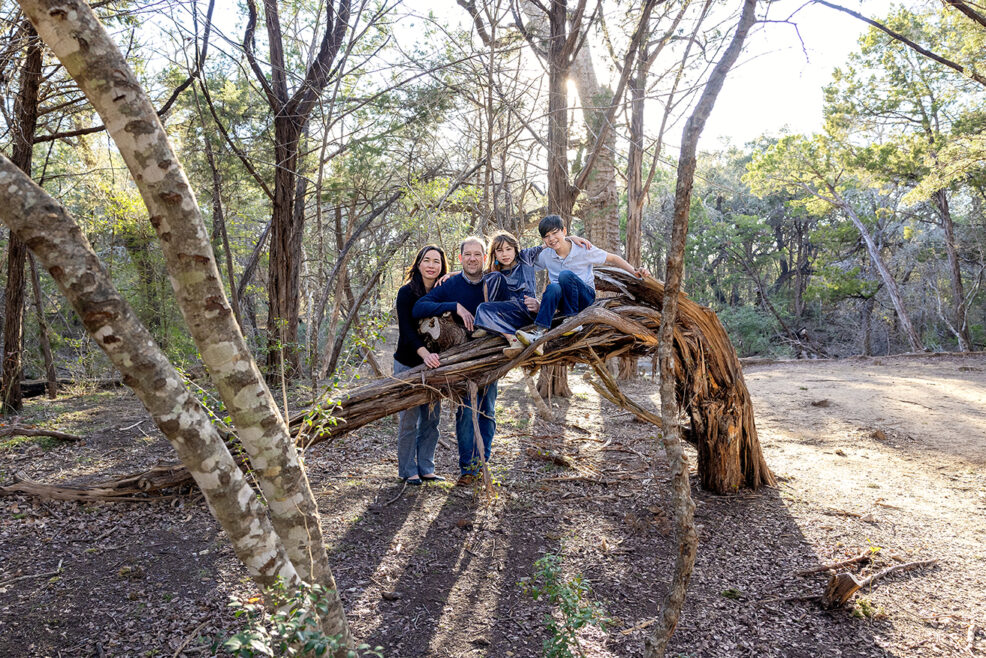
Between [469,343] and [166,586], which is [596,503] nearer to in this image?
[469,343]

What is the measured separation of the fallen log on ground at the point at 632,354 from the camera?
3.48 meters

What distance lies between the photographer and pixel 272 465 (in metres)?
1.71

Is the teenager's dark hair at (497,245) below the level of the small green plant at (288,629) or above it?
above

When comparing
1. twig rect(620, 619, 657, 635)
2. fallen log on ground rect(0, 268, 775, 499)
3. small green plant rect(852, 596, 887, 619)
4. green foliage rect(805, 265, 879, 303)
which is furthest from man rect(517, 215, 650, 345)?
green foliage rect(805, 265, 879, 303)

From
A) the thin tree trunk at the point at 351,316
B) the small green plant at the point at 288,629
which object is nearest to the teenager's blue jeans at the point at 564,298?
the small green plant at the point at 288,629

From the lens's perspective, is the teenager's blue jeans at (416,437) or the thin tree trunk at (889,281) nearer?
the teenager's blue jeans at (416,437)

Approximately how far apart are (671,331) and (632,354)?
193 cm

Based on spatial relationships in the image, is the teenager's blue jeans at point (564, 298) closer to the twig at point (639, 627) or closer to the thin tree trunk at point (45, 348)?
the twig at point (639, 627)

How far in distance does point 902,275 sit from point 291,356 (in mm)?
19073

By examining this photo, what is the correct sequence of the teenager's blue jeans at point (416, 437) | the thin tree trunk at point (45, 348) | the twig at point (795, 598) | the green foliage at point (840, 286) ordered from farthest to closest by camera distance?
the green foliage at point (840, 286) < the thin tree trunk at point (45, 348) < the teenager's blue jeans at point (416, 437) < the twig at point (795, 598)

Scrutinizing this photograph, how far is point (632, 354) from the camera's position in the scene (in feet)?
13.4

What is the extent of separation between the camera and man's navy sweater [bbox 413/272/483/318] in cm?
364

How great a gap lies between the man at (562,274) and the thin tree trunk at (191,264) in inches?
73.6


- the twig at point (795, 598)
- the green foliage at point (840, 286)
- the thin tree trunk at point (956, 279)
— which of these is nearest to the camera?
the twig at point (795, 598)
